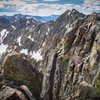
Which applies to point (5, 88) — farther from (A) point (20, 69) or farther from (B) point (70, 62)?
(B) point (70, 62)

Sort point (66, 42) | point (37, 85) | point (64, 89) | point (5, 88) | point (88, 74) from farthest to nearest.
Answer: point (66, 42) < point (37, 85) < point (64, 89) < point (88, 74) < point (5, 88)

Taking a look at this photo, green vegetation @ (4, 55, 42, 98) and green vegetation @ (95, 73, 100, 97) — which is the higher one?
green vegetation @ (95, 73, 100, 97)

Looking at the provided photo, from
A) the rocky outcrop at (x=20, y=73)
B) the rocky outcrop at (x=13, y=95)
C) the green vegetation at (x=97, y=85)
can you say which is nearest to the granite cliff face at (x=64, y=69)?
the rocky outcrop at (x=20, y=73)

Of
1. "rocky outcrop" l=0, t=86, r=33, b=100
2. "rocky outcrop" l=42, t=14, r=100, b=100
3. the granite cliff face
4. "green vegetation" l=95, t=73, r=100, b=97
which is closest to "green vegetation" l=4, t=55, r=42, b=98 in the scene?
the granite cliff face

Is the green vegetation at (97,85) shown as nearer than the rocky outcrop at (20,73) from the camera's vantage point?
Yes

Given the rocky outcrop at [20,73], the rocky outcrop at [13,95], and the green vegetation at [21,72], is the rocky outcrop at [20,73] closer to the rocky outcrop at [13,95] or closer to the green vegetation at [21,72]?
the green vegetation at [21,72]

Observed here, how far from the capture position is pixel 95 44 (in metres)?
62.4

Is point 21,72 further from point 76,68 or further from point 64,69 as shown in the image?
point 76,68

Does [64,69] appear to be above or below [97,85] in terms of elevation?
below

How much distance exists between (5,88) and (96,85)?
59.8 feet

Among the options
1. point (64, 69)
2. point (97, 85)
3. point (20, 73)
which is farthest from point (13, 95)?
point (64, 69)

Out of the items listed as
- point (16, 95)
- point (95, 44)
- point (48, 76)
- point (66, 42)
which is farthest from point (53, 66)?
point (16, 95)

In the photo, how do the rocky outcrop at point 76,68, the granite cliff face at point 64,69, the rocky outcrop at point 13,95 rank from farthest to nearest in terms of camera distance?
the granite cliff face at point 64,69
the rocky outcrop at point 76,68
the rocky outcrop at point 13,95

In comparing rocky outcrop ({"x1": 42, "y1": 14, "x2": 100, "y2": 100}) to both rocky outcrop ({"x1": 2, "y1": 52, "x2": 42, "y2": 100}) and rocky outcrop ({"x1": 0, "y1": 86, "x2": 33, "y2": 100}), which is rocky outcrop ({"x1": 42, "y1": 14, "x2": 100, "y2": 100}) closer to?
rocky outcrop ({"x1": 2, "y1": 52, "x2": 42, "y2": 100})
